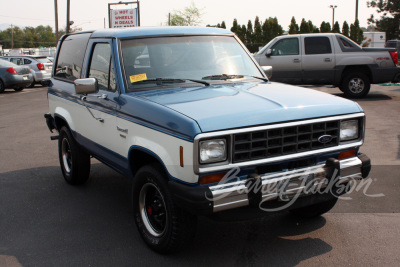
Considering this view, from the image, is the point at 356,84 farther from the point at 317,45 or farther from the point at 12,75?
the point at 12,75

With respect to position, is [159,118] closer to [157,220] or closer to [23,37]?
[157,220]

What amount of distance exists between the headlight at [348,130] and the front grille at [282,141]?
0.08 metres

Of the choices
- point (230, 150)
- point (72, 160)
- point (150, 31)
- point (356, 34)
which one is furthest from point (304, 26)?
point (230, 150)

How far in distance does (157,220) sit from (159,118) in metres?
0.96

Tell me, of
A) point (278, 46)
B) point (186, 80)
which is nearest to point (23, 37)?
point (278, 46)

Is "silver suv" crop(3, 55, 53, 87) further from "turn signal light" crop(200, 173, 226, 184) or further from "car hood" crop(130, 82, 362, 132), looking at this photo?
"turn signal light" crop(200, 173, 226, 184)

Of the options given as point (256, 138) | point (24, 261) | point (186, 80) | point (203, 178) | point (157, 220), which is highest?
point (186, 80)

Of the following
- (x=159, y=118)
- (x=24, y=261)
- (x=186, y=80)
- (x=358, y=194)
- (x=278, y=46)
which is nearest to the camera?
(x=159, y=118)

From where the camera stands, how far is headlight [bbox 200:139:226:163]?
11.5 ft

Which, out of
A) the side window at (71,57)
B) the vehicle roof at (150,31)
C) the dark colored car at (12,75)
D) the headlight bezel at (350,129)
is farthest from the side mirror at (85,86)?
the dark colored car at (12,75)

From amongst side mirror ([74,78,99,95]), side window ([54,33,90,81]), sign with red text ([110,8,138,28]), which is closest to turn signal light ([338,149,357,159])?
side mirror ([74,78,99,95])

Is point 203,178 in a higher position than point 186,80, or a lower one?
lower

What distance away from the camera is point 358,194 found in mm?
5633

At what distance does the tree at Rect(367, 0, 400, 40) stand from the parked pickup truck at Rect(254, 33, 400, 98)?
52.3 m
